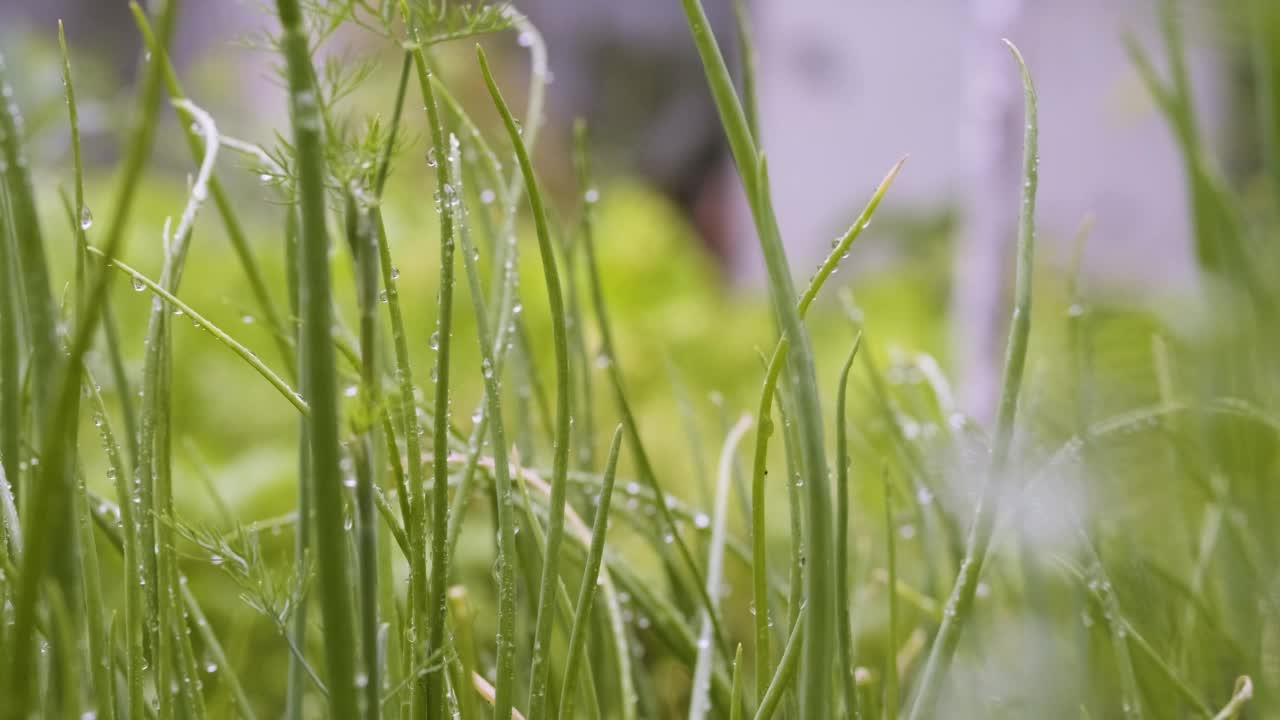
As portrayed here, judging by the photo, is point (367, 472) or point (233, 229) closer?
point (367, 472)

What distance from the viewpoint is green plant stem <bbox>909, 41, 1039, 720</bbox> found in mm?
149

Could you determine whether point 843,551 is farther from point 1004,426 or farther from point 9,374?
point 9,374

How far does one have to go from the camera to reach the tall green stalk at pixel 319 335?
10 cm

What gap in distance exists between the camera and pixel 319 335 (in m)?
0.10

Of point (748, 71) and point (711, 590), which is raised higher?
point (748, 71)

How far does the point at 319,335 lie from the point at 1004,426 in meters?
0.10

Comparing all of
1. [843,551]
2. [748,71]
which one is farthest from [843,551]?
[748,71]

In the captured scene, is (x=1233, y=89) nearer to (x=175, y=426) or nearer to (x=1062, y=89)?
(x=1062, y=89)

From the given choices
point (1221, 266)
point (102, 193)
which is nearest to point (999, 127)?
point (1221, 266)

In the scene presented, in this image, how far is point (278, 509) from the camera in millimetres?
517

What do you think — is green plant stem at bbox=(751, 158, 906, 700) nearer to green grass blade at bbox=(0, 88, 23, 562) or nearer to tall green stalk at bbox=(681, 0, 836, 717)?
tall green stalk at bbox=(681, 0, 836, 717)

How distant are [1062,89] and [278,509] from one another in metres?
1.74

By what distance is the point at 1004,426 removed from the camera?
0.15 metres

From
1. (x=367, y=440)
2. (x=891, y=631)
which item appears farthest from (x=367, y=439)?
(x=891, y=631)
